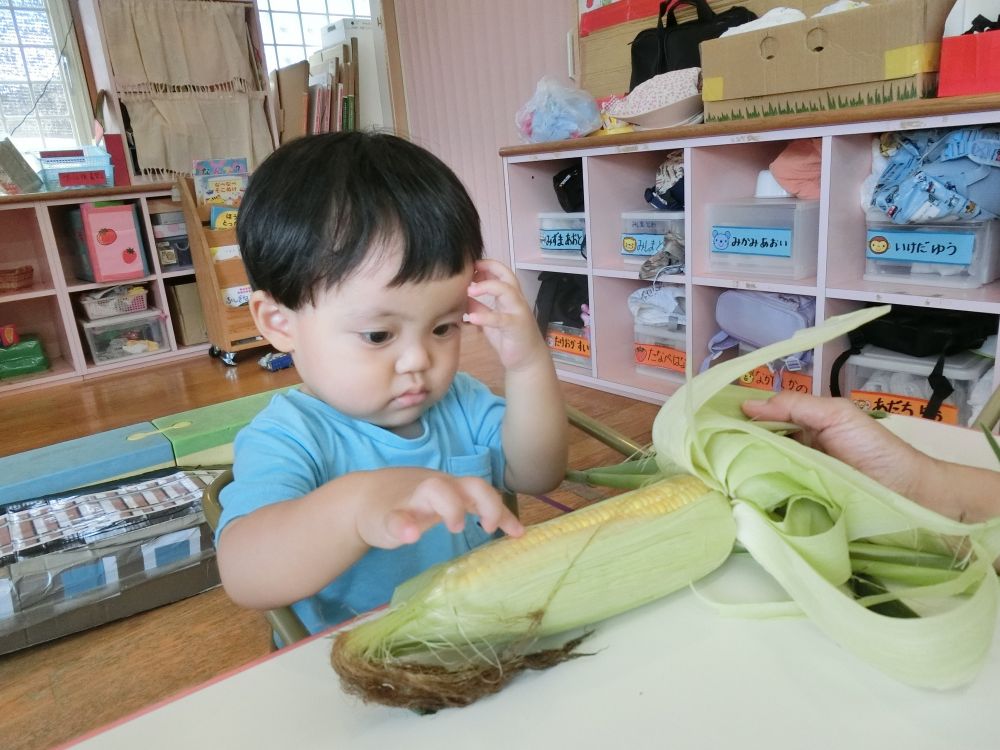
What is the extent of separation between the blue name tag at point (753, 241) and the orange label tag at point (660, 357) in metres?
0.45

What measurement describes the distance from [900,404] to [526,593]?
6.70 feet

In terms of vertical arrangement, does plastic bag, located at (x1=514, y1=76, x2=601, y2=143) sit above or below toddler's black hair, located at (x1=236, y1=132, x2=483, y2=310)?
above

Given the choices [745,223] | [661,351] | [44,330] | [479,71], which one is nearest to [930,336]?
[745,223]

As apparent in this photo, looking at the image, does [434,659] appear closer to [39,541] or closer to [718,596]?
[718,596]

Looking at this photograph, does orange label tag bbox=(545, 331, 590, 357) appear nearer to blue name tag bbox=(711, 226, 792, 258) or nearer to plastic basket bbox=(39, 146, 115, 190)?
blue name tag bbox=(711, 226, 792, 258)

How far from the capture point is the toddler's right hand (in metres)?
0.47

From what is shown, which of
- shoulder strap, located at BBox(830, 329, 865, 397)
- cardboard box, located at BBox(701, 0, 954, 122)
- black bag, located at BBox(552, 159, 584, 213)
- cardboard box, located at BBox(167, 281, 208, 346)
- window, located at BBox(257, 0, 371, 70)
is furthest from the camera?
window, located at BBox(257, 0, 371, 70)

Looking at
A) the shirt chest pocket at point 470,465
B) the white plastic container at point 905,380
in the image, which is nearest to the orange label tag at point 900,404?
the white plastic container at point 905,380

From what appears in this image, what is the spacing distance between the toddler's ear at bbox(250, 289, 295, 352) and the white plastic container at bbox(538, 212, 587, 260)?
→ 2.29 meters

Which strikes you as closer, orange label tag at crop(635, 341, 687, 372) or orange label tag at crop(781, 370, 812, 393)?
orange label tag at crop(781, 370, 812, 393)

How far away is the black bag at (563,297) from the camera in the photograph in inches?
128

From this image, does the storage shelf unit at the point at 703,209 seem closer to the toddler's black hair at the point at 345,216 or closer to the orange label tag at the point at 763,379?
the orange label tag at the point at 763,379

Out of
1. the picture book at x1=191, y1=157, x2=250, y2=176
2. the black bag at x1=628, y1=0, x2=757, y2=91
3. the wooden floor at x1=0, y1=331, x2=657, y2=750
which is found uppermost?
the black bag at x1=628, y1=0, x2=757, y2=91

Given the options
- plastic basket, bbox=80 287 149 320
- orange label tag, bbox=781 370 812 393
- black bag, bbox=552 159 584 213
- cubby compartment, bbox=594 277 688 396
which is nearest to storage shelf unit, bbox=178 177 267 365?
plastic basket, bbox=80 287 149 320
